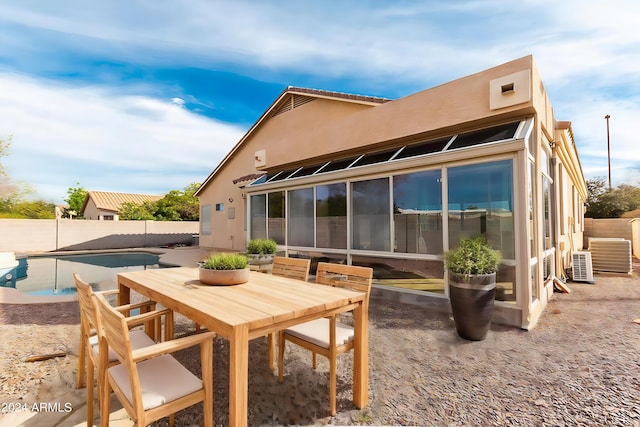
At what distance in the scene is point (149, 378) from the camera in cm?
227

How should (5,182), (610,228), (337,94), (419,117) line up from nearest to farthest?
1. (419,117)
2. (337,94)
3. (610,228)
4. (5,182)

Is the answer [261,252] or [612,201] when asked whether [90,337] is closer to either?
[261,252]

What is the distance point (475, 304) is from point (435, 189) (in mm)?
2565

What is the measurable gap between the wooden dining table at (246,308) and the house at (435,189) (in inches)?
145

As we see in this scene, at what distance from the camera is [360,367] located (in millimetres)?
2910

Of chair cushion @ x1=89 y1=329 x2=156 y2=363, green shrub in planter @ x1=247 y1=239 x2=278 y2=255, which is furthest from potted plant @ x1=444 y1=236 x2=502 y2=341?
green shrub in planter @ x1=247 y1=239 x2=278 y2=255

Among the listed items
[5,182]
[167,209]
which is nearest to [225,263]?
[167,209]

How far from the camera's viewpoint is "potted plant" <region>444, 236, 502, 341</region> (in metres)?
4.48

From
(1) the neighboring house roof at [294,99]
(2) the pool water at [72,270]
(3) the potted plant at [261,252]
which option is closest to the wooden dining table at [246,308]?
(3) the potted plant at [261,252]

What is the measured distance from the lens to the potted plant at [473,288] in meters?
4.48

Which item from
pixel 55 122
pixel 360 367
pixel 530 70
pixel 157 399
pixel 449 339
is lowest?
pixel 449 339

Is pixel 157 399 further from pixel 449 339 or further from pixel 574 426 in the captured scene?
pixel 449 339

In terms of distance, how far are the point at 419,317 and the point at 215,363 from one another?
12.1 feet

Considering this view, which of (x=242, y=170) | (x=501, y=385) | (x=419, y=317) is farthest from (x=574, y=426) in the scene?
(x=242, y=170)
